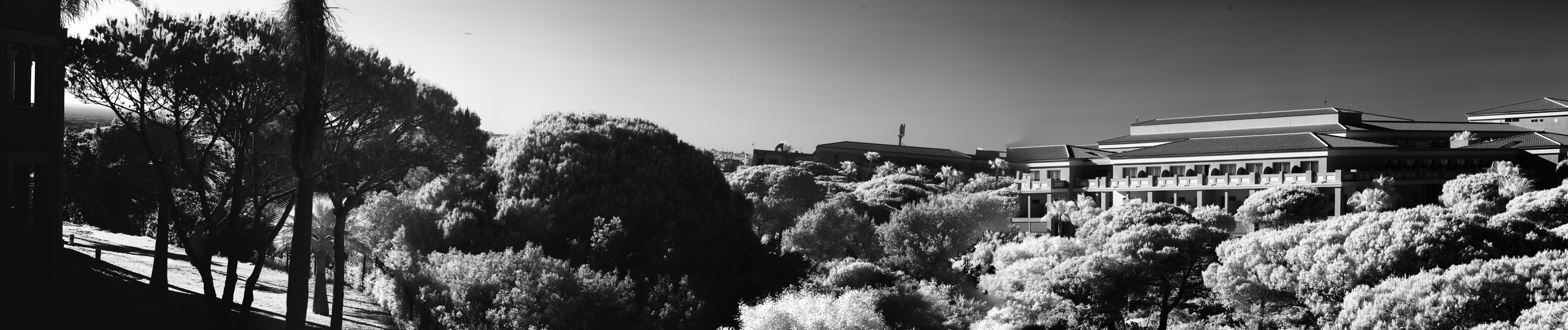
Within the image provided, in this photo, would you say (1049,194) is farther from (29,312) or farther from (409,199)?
(29,312)

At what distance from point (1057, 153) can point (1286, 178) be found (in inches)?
718

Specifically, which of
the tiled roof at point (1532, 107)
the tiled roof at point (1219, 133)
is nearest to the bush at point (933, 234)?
the tiled roof at point (1219, 133)

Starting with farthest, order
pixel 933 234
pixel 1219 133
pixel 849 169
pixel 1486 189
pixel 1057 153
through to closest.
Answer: pixel 849 169
pixel 1219 133
pixel 1057 153
pixel 1486 189
pixel 933 234

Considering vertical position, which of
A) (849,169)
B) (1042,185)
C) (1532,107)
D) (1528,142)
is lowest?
(1042,185)

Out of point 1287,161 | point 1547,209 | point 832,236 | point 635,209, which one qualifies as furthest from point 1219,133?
point 635,209

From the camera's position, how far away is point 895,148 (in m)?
114

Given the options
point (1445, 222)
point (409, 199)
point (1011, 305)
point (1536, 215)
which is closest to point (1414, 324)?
point (1445, 222)

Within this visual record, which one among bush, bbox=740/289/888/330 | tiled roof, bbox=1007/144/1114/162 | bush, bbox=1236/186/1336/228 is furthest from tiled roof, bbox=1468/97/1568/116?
bush, bbox=740/289/888/330

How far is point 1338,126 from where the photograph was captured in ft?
229

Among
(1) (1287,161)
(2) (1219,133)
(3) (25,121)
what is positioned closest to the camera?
(3) (25,121)

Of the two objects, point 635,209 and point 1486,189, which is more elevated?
point 1486,189

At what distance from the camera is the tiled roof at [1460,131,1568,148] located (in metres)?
61.6

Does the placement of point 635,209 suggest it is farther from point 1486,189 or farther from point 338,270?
point 1486,189

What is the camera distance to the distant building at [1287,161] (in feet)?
195
